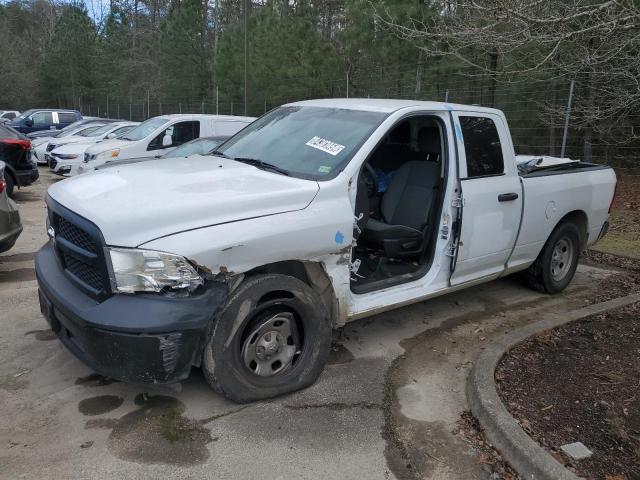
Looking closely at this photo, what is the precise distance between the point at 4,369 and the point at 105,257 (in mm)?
1508

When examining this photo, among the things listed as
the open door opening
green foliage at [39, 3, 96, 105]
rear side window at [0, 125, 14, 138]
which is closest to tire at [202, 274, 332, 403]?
the open door opening

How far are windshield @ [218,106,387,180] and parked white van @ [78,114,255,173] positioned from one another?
7.40m

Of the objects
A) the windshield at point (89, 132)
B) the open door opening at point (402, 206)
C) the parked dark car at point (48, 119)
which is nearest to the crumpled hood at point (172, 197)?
the open door opening at point (402, 206)

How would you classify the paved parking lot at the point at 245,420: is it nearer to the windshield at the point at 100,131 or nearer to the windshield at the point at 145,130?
the windshield at the point at 145,130

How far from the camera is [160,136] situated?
39.0 feet

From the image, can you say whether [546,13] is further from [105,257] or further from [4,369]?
[4,369]

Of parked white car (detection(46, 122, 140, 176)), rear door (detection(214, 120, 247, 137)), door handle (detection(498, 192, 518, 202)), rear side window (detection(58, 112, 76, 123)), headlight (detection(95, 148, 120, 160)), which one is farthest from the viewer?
rear side window (detection(58, 112, 76, 123))

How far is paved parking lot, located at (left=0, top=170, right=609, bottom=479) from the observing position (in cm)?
288

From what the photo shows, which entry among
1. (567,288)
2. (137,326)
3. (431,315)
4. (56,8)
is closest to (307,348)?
(137,326)

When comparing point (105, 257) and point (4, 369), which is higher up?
point (105, 257)

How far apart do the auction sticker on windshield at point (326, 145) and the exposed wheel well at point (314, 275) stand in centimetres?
Result: 85

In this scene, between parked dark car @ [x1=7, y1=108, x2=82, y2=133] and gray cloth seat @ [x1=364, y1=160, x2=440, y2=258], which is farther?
parked dark car @ [x1=7, y1=108, x2=82, y2=133]

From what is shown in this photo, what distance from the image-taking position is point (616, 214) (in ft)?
35.0

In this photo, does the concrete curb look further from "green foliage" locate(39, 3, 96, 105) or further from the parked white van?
"green foliage" locate(39, 3, 96, 105)
